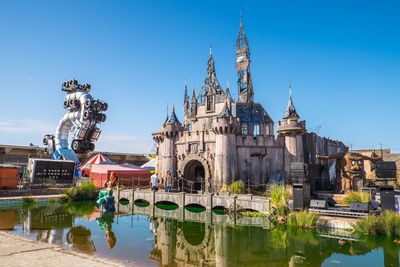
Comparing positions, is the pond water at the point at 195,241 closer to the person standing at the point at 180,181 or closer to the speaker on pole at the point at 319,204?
the speaker on pole at the point at 319,204

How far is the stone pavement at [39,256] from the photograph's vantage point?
23.5 feet

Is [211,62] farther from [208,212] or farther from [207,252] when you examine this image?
[207,252]

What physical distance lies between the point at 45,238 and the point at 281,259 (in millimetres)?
9152

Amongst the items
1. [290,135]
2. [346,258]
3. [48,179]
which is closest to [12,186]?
[48,179]

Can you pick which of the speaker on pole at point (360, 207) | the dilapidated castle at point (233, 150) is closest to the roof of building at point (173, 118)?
the dilapidated castle at point (233, 150)

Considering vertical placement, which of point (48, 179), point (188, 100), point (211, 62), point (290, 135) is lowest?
point (48, 179)

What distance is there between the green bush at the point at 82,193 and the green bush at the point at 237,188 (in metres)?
12.6

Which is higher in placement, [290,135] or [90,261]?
[290,135]

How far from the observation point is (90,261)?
292 inches

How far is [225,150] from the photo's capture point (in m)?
23.5

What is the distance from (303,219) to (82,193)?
18.7 metres

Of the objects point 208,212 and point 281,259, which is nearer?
point 281,259

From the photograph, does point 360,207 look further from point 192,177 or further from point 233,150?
point 192,177

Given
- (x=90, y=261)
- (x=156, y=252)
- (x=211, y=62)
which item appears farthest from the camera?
(x=211, y=62)
